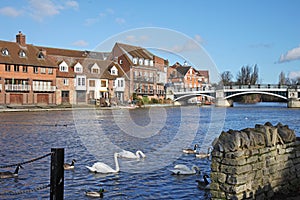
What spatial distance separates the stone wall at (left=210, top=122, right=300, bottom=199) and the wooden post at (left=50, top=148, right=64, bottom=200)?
10.2 feet

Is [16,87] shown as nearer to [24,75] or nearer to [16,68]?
[24,75]

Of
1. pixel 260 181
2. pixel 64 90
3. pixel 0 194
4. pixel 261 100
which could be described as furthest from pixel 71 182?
pixel 261 100

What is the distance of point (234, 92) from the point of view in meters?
80.3

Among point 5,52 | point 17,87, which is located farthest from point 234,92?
point 5,52

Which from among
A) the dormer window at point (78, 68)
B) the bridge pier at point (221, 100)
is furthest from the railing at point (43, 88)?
the bridge pier at point (221, 100)

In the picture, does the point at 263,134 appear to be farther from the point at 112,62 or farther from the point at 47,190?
the point at 112,62

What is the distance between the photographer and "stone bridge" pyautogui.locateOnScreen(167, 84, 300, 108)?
72812 millimetres

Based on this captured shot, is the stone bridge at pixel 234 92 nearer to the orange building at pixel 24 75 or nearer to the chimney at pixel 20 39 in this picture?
the orange building at pixel 24 75

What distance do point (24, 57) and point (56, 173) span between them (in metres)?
57.3

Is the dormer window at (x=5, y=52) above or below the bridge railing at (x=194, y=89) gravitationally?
above

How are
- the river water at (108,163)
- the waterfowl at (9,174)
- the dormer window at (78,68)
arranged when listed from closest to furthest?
the river water at (108,163) < the waterfowl at (9,174) < the dormer window at (78,68)

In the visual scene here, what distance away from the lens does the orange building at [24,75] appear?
56.9 m

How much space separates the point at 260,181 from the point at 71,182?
640 cm

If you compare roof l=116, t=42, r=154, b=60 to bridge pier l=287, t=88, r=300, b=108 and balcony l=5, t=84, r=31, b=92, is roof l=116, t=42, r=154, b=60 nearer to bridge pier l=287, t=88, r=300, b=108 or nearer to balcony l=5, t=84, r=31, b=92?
balcony l=5, t=84, r=31, b=92
